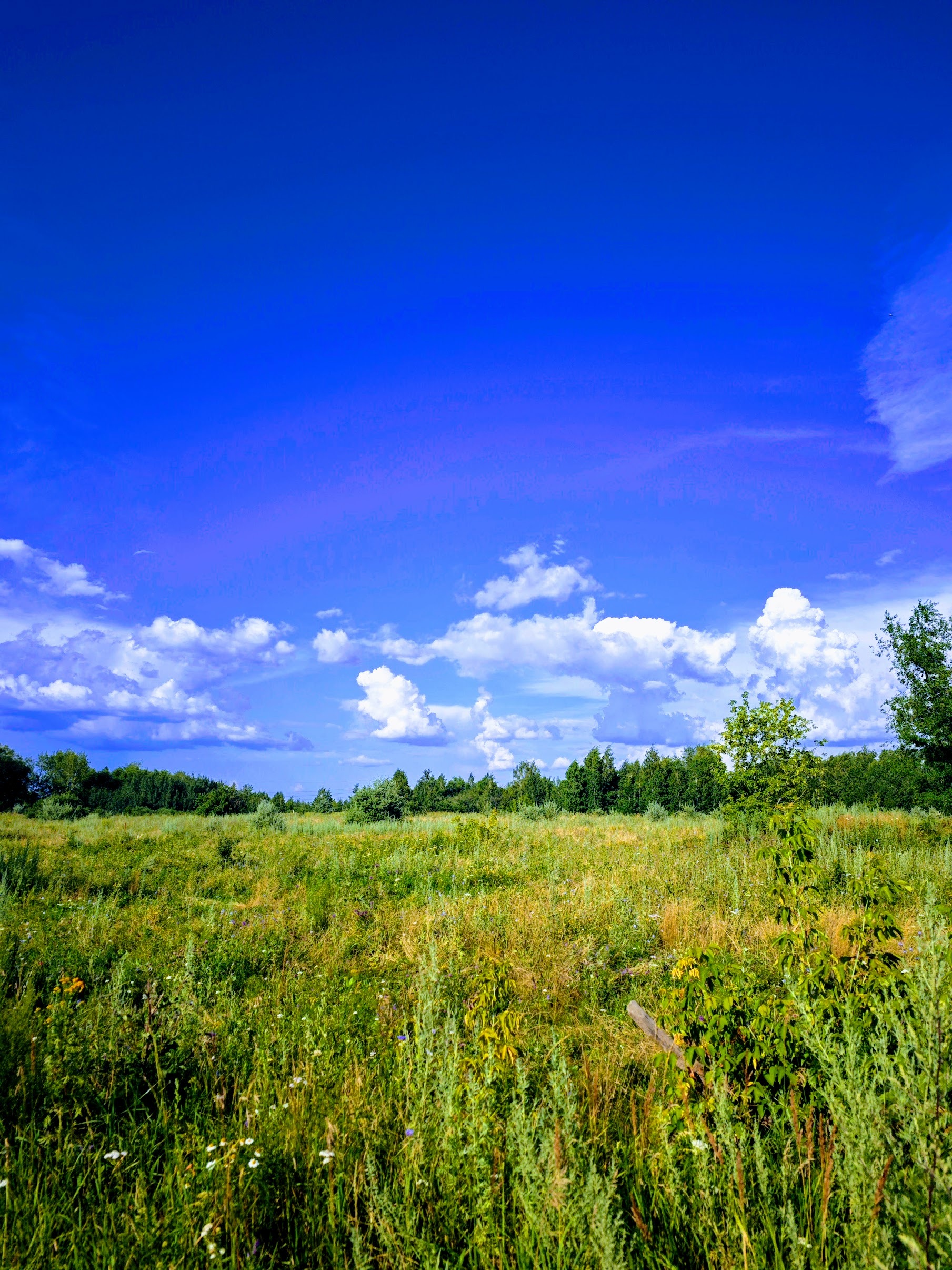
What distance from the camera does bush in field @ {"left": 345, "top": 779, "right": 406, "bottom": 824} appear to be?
26734 mm

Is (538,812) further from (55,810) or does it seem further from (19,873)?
(55,810)

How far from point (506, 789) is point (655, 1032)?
7251cm

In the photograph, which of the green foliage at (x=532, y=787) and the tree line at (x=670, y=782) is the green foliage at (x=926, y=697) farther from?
the green foliage at (x=532, y=787)

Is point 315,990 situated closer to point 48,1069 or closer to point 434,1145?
point 48,1069

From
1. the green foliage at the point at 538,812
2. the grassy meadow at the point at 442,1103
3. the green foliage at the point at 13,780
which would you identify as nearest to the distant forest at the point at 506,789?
the green foliage at the point at 13,780

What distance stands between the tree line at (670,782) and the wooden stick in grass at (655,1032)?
24.4 ft

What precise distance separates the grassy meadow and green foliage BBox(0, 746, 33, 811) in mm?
53502

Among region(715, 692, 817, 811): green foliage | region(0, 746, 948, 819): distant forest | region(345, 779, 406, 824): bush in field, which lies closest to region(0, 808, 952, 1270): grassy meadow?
region(715, 692, 817, 811): green foliage

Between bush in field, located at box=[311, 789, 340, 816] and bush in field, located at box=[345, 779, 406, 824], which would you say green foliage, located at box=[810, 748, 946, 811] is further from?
bush in field, located at box=[311, 789, 340, 816]

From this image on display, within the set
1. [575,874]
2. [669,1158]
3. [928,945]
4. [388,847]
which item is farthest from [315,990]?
[388,847]

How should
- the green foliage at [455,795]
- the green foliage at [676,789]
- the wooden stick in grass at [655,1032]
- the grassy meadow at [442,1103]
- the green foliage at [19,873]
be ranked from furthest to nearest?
1. the green foliage at [455,795]
2. the green foliage at [676,789]
3. the green foliage at [19,873]
4. the wooden stick in grass at [655,1032]
5. the grassy meadow at [442,1103]

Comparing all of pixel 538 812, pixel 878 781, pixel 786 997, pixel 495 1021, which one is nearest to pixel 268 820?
pixel 538 812

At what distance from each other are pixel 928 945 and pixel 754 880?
8.68 metres

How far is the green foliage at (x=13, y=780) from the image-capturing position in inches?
1944
